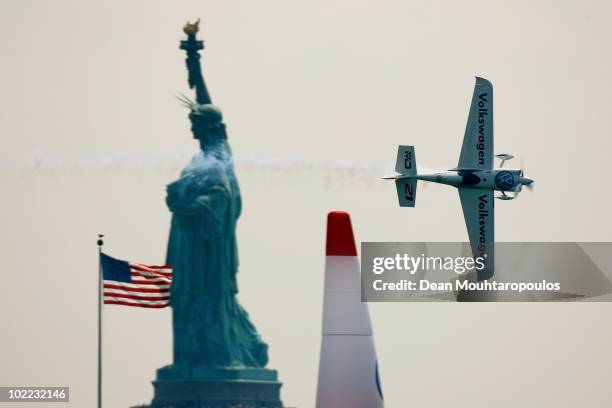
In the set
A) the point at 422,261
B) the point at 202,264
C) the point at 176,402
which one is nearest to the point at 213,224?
the point at 202,264

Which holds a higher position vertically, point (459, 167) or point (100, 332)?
point (459, 167)

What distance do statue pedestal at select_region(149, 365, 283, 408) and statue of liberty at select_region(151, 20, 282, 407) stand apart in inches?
3.2

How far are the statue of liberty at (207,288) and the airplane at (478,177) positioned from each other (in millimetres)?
63547

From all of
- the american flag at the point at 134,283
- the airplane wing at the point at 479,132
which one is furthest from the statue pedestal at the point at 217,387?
the airplane wing at the point at 479,132

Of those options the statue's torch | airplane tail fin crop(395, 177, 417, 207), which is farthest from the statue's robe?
airplane tail fin crop(395, 177, 417, 207)

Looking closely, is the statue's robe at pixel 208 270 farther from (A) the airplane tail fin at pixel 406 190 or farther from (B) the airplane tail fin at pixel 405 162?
(B) the airplane tail fin at pixel 405 162

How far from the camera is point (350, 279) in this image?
2977 inches

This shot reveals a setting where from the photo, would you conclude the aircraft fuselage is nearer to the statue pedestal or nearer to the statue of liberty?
the statue of liberty

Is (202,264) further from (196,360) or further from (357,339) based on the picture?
(357,339)

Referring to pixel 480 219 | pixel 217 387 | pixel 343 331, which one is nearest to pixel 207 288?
pixel 217 387

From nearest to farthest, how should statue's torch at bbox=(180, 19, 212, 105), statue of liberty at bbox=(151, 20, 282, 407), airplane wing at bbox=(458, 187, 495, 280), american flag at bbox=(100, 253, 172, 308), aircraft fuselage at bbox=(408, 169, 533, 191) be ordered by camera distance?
american flag at bbox=(100, 253, 172, 308), aircraft fuselage at bbox=(408, 169, 533, 191), airplane wing at bbox=(458, 187, 495, 280), statue's torch at bbox=(180, 19, 212, 105), statue of liberty at bbox=(151, 20, 282, 407)

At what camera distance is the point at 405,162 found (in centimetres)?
9444

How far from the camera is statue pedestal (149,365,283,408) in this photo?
175500mm

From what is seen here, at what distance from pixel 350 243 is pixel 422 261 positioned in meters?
13.3
